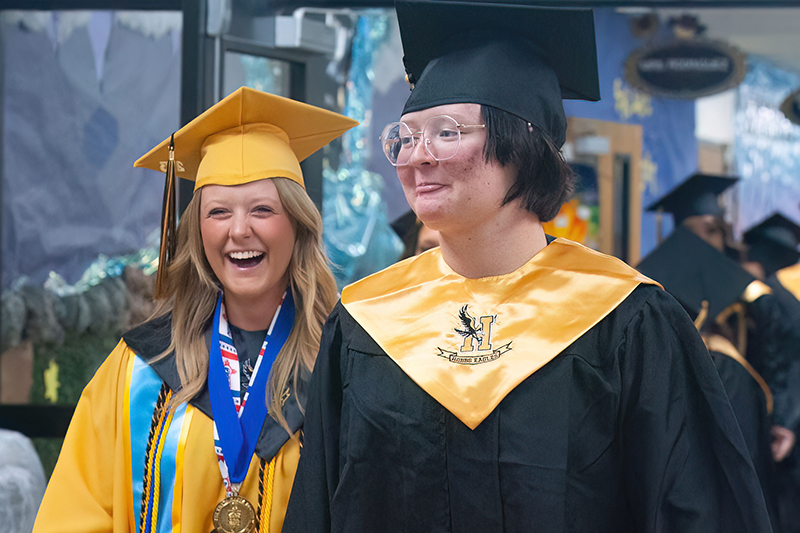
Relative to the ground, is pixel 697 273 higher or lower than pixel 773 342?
higher

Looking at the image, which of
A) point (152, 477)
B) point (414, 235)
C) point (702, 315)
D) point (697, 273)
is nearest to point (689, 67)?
point (697, 273)

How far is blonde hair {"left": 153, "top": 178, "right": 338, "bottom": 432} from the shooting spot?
2.15m

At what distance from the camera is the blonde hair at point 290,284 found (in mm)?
2150

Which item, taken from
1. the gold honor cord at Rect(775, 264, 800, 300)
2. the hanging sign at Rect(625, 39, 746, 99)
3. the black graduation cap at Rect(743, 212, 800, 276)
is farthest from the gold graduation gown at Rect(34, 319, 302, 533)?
the gold honor cord at Rect(775, 264, 800, 300)

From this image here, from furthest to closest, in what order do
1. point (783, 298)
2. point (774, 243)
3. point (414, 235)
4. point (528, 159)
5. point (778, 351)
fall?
point (774, 243), point (783, 298), point (778, 351), point (414, 235), point (528, 159)

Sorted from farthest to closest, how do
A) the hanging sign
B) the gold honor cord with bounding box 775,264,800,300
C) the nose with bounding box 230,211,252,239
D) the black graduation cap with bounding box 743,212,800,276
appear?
the gold honor cord with bounding box 775,264,800,300
the hanging sign
the black graduation cap with bounding box 743,212,800,276
the nose with bounding box 230,211,252,239

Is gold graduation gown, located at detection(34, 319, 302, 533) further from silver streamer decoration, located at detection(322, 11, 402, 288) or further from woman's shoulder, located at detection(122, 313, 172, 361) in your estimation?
silver streamer decoration, located at detection(322, 11, 402, 288)

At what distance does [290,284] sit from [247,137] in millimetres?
447

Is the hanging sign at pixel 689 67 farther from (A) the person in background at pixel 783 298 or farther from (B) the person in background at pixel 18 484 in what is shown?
(B) the person in background at pixel 18 484

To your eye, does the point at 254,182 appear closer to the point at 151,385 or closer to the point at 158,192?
the point at 151,385

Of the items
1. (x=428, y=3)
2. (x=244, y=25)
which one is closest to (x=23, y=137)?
(x=244, y=25)

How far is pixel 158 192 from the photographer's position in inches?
158

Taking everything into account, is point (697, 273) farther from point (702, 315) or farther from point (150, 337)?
point (150, 337)

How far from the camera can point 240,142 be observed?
7.23ft
